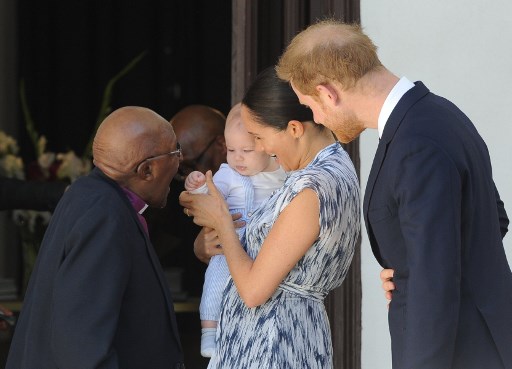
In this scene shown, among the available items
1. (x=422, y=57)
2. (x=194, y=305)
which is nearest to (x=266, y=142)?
(x=422, y=57)

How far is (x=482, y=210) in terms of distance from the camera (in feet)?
7.27

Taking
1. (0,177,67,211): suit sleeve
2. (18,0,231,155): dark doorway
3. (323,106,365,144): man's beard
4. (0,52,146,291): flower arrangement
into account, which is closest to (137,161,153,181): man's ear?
(323,106,365,144): man's beard

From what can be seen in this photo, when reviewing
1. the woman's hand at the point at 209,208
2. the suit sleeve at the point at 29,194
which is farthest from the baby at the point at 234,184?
the suit sleeve at the point at 29,194

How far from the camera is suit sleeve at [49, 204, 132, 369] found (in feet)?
8.52

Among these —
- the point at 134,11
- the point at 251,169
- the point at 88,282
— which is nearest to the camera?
the point at 88,282

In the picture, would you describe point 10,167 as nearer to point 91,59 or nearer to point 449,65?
point 91,59

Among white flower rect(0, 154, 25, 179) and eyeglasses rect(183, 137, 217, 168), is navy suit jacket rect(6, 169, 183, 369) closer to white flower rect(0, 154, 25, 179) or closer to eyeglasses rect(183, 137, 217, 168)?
eyeglasses rect(183, 137, 217, 168)

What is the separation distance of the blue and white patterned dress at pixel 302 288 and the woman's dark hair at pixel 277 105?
0.13 meters

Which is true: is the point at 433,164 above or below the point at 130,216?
above

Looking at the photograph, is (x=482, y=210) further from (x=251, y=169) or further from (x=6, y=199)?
(x=6, y=199)

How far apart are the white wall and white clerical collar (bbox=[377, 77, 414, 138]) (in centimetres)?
198

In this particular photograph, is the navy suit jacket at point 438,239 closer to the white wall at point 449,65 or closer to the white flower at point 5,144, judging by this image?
the white wall at point 449,65


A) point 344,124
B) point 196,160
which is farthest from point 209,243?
point 344,124

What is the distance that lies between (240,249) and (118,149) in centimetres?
45
